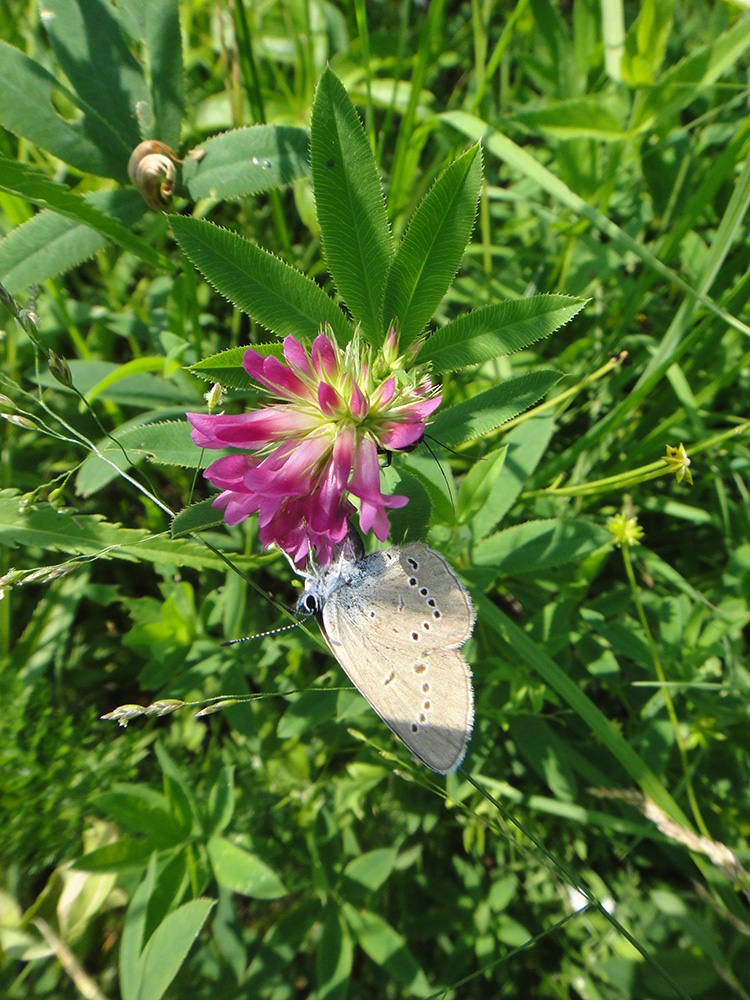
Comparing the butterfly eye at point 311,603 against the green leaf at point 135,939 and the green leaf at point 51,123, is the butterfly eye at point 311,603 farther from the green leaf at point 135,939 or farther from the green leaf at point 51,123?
the green leaf at point 51,123

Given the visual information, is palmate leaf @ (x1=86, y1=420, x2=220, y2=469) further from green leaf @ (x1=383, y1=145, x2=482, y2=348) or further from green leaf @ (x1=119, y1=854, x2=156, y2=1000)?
green leaf @ (x1=119, y1=854, x2=156, y2=1000)

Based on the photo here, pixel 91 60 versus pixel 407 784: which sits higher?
pixel 91 60

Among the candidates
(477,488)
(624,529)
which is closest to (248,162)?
(477,488)

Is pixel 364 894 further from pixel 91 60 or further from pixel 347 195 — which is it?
pixel 91 60

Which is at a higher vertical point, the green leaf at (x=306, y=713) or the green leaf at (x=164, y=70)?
the green leaf at (x=164, y=70)

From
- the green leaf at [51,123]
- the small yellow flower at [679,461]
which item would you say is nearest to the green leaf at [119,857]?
the small yellow flower at [679,461]

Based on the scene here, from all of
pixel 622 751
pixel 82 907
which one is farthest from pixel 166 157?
pixel 82 907
